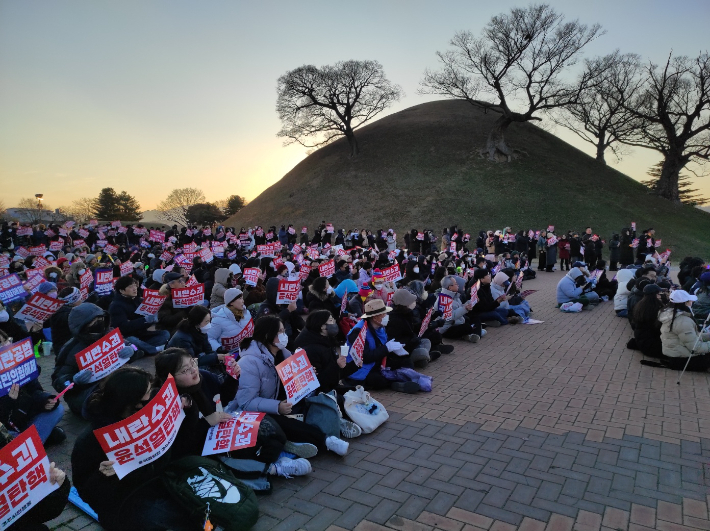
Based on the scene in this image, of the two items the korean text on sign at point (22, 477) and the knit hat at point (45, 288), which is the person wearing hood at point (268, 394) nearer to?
the korean text on sign at point (22, 477)

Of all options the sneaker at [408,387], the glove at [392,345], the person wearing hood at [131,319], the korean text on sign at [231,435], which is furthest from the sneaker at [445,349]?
the korean text on sign at [231,435]

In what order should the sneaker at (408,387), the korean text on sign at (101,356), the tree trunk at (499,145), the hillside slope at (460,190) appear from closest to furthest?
the korean text on sign at (101,356)
the sneaker at (408,387)
the hillside slope at (460,190)
the tree trunk at (499,145)

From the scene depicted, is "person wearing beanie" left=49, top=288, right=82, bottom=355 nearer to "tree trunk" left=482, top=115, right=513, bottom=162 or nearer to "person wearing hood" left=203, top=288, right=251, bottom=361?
"person wearing hood" left=203, top=288, right=251, bottom=361

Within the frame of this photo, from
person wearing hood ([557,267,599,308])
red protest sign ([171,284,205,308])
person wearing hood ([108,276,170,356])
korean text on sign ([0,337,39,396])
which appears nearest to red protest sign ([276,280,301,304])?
red protest sign ([171,284,205,308])

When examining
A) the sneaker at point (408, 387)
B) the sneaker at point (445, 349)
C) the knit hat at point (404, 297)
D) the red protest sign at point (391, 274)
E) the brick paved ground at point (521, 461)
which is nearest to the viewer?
the brick paved ground at point (521, 461)

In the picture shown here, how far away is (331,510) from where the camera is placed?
390cm

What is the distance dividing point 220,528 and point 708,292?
9.30 m

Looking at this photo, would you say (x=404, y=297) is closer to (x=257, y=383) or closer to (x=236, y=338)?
(x=236, y=338)

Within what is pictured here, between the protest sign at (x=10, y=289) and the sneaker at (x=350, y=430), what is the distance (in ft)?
23.7

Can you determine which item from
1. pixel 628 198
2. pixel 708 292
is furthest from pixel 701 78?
pixel 708 292

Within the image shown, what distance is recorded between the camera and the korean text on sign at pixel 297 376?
449 cm

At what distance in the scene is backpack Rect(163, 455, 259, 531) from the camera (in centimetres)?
327

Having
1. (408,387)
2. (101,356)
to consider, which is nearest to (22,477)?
(101,356)

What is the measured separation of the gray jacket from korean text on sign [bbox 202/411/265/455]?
421 millimetres
